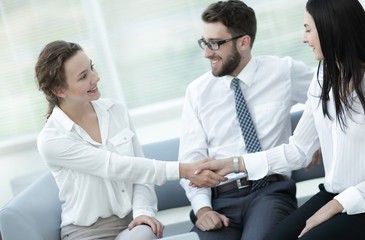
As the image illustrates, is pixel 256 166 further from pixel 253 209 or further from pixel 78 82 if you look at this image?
pixel 78 82

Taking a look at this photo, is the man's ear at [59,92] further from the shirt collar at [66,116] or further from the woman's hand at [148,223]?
the woman's hand at [148,223]

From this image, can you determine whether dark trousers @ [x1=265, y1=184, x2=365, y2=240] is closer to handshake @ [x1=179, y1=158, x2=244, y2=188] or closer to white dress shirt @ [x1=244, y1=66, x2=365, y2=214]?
white dress shirt @ [x1=244, y1=66, x2=365, y2=214]

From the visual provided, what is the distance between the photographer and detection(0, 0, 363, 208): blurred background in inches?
161

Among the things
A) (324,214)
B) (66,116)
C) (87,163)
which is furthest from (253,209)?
(66,116)

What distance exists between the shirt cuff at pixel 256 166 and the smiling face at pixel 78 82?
725 millimetres

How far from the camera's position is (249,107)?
9.69ft

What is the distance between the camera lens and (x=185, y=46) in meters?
4.20

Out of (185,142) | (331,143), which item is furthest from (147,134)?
(331,143)

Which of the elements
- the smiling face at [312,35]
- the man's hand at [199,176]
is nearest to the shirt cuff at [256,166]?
the man's hand at [199,176]

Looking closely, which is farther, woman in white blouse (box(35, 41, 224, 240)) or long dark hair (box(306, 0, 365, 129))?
woman in white blouse (box(35, 41, 224, 240))

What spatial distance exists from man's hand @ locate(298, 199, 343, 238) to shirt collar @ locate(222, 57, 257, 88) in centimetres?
87

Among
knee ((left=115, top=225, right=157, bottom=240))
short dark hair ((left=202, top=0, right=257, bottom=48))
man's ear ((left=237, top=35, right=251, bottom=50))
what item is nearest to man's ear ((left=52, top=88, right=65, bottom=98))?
knee ((left=115, top=225, right=157, bottom=240))

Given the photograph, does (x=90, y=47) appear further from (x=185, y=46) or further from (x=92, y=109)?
(x=92, y=109)

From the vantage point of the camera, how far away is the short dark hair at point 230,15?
297cm
